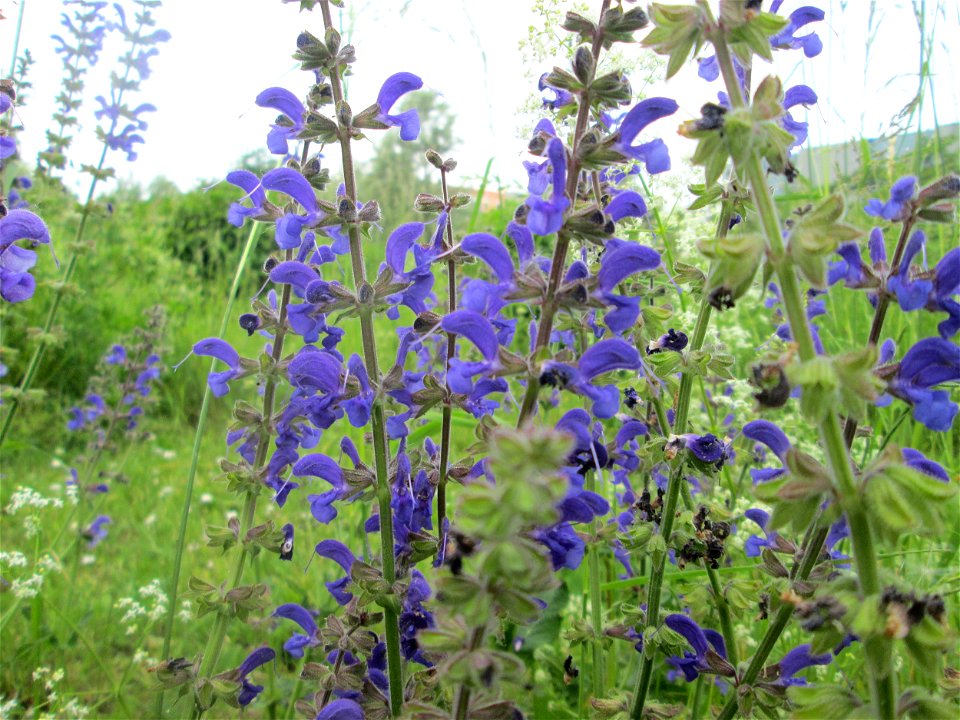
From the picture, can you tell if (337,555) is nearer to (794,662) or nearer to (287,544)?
(287,544)

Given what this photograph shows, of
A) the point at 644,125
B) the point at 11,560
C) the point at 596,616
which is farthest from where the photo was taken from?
the point at 11,560

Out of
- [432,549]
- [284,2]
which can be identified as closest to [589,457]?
[432,549]

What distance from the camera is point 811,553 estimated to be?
1558mm

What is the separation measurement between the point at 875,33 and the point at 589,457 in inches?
141

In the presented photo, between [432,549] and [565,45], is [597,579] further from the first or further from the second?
[565,45]

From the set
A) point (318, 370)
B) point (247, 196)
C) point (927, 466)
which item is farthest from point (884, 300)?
point (247, 196)

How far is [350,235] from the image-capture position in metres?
1.81

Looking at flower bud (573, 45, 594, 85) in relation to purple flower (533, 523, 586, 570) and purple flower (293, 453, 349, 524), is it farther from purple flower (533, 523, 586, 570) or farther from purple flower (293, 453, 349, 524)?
purple flower (293, 453, 349, 524)

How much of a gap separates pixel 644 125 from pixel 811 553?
38.1 inches

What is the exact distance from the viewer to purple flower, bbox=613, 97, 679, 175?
154 centimetres

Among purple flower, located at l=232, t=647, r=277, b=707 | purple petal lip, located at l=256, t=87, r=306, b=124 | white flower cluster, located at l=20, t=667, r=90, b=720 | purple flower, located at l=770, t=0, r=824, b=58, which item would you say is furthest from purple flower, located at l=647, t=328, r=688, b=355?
white flower cluster, located at l=20, t=667, r=90, b=720

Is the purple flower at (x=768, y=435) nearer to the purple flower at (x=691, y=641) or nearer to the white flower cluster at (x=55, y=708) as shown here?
the purple flower at (x=691, y=641)

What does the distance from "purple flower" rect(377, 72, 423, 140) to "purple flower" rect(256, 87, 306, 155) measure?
219 millimetres

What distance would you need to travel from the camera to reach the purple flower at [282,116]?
6.31 ft
